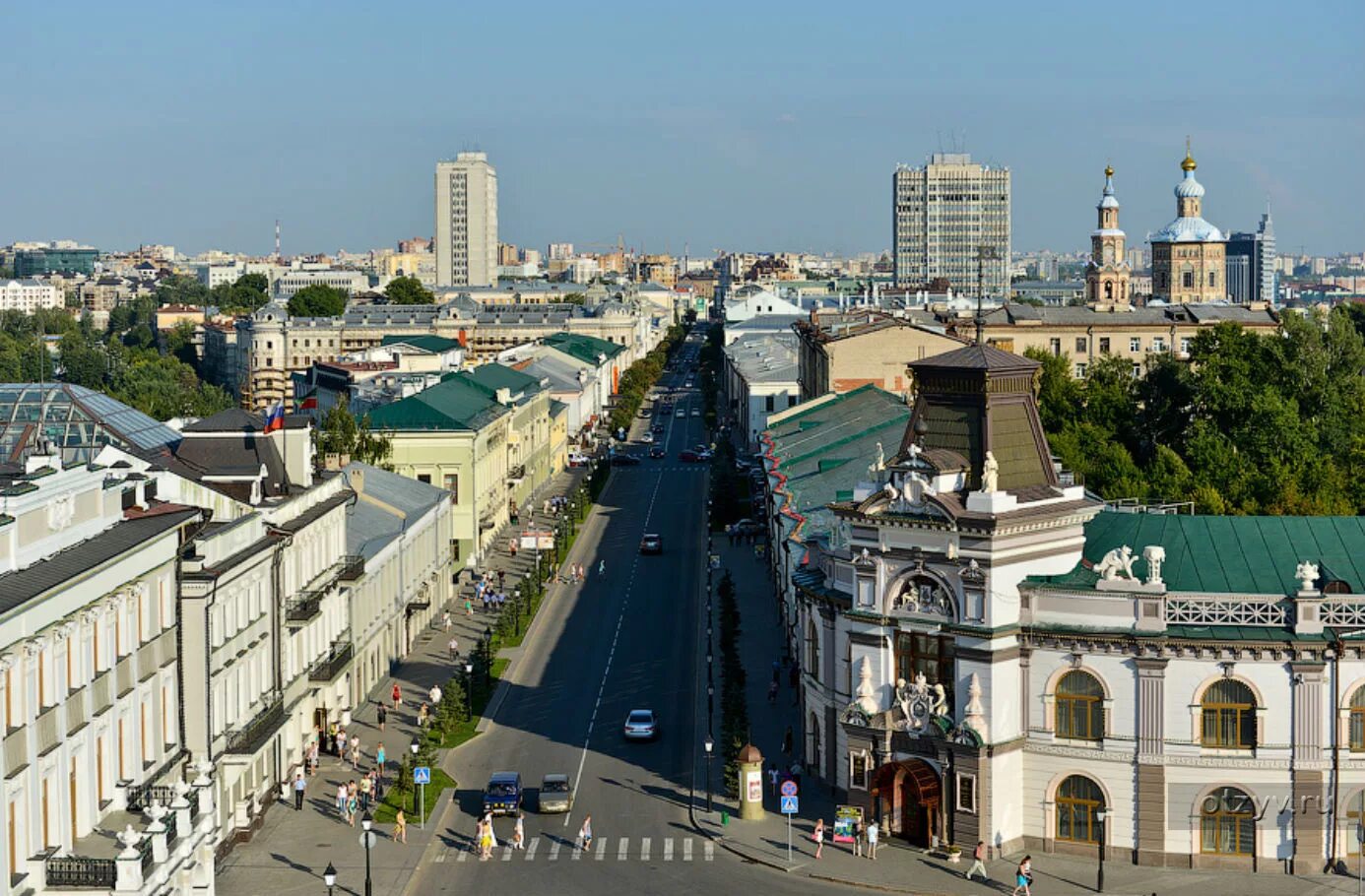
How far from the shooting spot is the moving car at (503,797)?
52844 millimetres

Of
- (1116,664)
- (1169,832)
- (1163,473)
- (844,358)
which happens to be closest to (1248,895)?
(1169,832)

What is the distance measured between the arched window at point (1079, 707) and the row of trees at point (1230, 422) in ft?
111

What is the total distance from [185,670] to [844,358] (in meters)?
73.8

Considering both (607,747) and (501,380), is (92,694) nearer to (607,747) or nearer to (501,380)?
(607,747)

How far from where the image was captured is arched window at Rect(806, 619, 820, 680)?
5472 centimetres

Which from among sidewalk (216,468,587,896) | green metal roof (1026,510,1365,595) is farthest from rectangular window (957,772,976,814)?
sidewalk (216,468,587,896)

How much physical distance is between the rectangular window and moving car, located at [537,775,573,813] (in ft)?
36.0

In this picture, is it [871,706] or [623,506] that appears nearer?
[871,706]

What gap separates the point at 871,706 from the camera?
49.6m

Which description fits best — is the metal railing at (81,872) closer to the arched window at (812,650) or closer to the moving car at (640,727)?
the arched window at (812,650)

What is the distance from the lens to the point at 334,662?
6228 cm

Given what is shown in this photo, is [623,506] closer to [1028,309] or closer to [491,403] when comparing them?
[491,403]

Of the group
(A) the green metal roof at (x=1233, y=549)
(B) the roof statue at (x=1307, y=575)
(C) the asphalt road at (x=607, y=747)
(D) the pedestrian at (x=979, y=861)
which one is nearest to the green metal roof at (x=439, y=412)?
(C) the asphalt road at (x=607, y=747)

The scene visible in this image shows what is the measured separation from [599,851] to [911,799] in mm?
7691
